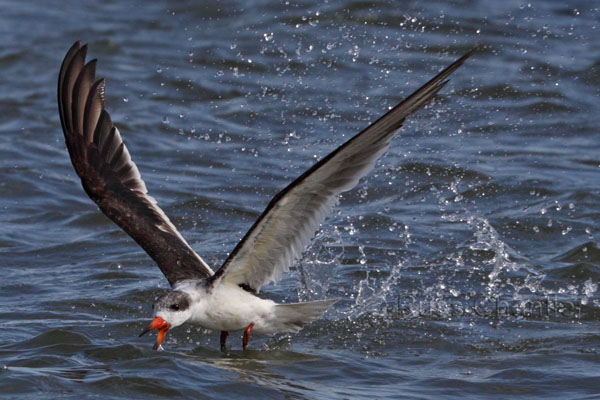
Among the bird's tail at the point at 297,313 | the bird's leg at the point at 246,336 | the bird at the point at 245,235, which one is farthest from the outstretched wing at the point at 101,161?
the bird's tail at the point at 297,313

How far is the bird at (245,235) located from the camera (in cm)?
594

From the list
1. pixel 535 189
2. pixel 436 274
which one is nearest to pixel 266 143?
pixel 535 189

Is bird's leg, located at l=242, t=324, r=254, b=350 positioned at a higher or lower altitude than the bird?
lower

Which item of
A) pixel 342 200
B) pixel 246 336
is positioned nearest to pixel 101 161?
pixel 246 336

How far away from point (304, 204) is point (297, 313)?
33.0 inches

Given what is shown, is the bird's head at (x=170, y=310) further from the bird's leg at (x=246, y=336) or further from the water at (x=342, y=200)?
the bird's leg at (x=246, y=336)

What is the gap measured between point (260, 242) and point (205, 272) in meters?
0.81

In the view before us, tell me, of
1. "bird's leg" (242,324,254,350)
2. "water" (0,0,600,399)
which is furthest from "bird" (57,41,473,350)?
"water" (0,0,600,399)

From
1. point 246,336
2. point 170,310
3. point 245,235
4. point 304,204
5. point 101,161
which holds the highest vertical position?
point 101,161

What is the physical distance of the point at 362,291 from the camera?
26.4 feet

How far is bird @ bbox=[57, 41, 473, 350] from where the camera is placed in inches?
234

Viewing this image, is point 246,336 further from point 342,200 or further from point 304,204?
point 342,200

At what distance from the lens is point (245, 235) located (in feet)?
20.4

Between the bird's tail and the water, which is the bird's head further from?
the bird's tail
